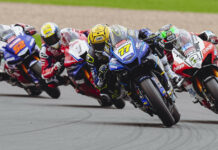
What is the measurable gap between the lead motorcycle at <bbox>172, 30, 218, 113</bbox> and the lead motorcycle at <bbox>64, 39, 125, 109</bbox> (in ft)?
8.18

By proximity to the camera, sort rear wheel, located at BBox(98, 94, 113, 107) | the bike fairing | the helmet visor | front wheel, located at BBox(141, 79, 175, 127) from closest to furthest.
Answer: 1. front wheel, located at BBox(141, 79, 175, 127)
2. the bike fairing
3. the helmet visor
4. rear wheel, located at BBox(98, 94, 113, 107)

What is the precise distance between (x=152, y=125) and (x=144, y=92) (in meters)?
0.90

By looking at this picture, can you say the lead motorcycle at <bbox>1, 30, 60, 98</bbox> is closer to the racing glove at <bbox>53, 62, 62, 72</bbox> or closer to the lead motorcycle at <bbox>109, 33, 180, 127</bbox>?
the racing glove at <bbox>53, 62, 62, 72</bbox>

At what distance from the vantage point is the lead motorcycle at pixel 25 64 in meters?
12.9

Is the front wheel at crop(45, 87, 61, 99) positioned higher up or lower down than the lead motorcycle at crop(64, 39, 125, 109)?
lower down

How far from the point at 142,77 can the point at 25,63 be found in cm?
527

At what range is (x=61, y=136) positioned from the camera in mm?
7562

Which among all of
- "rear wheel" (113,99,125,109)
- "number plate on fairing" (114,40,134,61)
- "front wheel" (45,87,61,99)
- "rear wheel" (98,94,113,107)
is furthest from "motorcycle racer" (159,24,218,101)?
"front wheel" (45,87,61,99)

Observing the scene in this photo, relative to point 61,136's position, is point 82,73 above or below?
below

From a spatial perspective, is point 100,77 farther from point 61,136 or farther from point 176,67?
point 61,136

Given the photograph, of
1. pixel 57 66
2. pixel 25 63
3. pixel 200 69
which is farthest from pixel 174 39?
pixel 25 63

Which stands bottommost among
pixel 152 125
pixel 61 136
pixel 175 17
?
pixel 175 17

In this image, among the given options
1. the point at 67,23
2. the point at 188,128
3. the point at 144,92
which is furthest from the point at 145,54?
the point at 67,23

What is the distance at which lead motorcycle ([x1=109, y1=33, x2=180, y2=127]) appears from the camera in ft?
26.5
